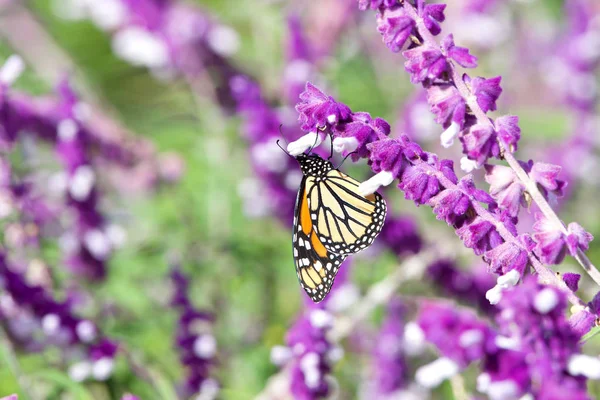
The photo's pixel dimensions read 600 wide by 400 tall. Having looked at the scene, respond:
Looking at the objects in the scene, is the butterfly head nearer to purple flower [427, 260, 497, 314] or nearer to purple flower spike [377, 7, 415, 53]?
purple flower [427, 260, 497, 314]

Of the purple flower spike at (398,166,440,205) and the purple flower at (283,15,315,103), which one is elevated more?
the purple flower at (283,15,315,103)

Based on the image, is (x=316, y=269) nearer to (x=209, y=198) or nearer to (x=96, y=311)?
(x=96, y=311)

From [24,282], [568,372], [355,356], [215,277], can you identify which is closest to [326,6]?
[215,277]

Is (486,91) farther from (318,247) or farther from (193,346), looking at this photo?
(193,346)

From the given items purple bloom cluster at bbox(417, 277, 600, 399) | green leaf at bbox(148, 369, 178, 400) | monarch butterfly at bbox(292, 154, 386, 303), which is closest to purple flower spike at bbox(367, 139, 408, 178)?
purple bloom cluster at bbox(417, 277, 600, 399)

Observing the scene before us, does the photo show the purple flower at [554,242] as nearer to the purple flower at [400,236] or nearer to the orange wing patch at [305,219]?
the orange wing patch at [305,219]
